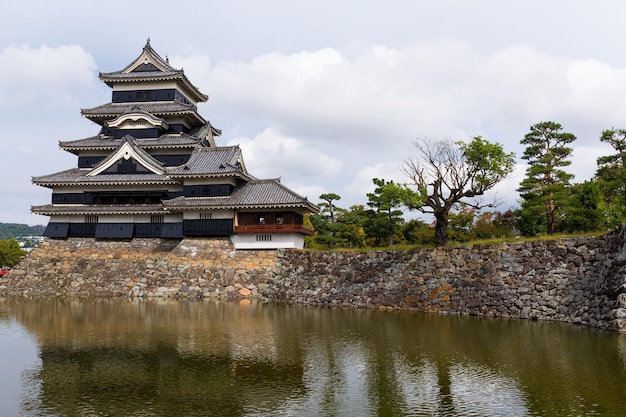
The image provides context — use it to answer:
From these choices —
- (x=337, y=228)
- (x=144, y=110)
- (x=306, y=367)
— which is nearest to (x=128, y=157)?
(x=144, y=110)

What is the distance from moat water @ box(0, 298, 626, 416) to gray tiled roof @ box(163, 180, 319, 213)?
1113 cm

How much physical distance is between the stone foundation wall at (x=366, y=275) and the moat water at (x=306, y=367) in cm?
204

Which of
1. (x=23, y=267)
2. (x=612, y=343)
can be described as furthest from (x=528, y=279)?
(x=23, y=267)

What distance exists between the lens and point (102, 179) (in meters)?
34.3

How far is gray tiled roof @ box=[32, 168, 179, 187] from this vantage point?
3359 centimetres

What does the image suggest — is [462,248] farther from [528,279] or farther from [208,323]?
[208,323]

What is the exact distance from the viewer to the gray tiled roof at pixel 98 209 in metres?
33.4

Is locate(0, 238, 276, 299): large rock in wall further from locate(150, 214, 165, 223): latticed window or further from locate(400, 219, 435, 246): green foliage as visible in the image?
locate(400, 219, 435, 246): green foliage

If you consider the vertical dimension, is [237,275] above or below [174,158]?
below

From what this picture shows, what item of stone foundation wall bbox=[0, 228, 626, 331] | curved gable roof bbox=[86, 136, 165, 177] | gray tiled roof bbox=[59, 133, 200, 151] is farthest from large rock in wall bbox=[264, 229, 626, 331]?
gray tiled roof bbox=[59, 133, 200, 151]

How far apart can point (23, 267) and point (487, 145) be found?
29725 millimetres

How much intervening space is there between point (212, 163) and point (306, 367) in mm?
22745

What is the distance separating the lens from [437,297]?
76.7ft

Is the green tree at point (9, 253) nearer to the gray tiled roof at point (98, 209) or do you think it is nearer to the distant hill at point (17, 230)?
the gray tiled roof at point (98, 209)
